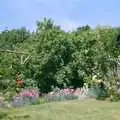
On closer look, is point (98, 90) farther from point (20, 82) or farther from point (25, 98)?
point (20, 82)

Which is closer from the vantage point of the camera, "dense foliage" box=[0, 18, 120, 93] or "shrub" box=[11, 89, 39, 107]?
"shrub" box=[11, 89, 39, 107]

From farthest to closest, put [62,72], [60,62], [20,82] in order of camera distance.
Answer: [60,62], [62,72], [20,82]

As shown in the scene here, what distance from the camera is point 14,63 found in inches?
971

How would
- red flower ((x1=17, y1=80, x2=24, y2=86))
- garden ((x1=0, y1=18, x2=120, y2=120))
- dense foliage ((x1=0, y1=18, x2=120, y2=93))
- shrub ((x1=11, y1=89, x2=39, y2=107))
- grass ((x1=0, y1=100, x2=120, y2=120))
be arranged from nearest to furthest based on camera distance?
grass ((x1=0, y1=100, x2=120, y2=120)) → shrub ((x1=11, y1=89, x2=39, y2=107)) → garden ((x1=0, y1=18, x2=120, y2=120)) → red flower ((x1=17, y1=80, x2=24, y2=86)) → dense foliage ((x1=0, y1=18, x2=120, y2=93))

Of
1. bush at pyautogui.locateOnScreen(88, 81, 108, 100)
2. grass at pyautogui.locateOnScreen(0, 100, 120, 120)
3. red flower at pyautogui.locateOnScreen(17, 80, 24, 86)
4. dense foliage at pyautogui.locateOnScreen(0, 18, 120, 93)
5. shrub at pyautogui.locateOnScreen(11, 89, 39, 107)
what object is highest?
dense foliage at pyautogui.locateOnScreen(0, 18, 120, 93)

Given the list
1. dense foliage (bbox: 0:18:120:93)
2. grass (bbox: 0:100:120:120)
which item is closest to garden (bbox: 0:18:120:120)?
dense foliage (bbox: 0:18:120:93)

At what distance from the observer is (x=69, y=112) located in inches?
623

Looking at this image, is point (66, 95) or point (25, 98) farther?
point (66, 95)

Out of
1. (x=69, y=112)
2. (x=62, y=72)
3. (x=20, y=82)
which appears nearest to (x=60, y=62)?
(x=62, y=72)

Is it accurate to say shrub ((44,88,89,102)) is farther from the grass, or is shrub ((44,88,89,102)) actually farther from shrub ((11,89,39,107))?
the grass

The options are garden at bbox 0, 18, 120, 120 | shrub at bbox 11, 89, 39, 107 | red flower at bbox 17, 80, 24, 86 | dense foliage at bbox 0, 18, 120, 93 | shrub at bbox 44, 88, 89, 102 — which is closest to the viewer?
shrub at bbox 11, 89, 39, 107

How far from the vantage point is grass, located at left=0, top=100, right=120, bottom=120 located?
1448 cm

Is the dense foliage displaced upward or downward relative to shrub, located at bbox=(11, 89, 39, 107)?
upward

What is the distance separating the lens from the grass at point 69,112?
14.5m
